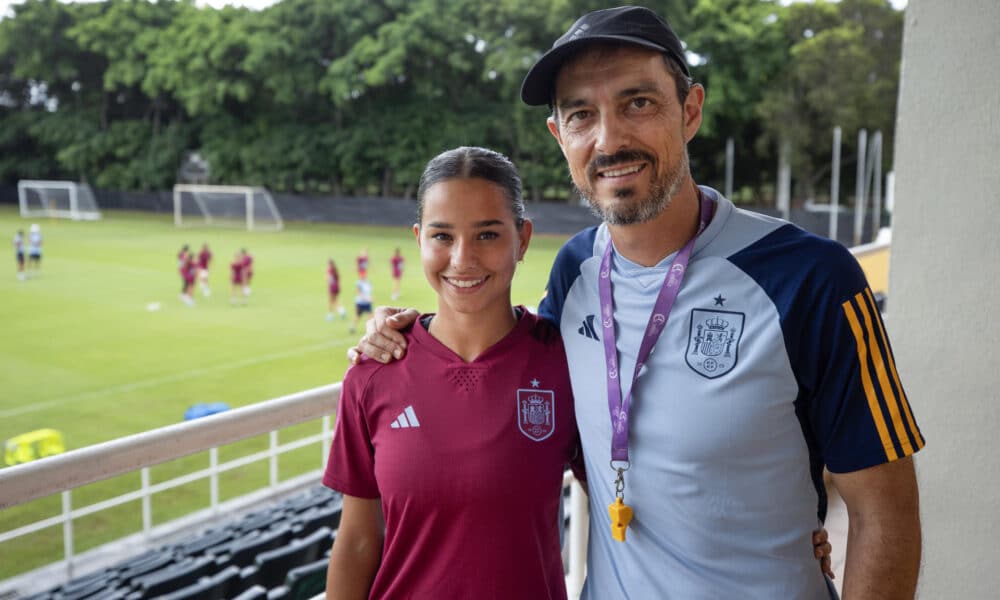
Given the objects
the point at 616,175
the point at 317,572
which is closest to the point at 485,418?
the point at 616,175

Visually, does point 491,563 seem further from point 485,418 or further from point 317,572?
point 317,572

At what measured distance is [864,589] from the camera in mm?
1364

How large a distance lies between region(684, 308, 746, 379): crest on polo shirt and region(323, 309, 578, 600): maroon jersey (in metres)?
0.27

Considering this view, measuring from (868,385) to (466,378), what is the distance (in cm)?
66

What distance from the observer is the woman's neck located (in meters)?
1.58

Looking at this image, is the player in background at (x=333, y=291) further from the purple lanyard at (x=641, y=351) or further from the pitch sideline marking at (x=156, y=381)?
the purple lanyard at (x=641, y=351)

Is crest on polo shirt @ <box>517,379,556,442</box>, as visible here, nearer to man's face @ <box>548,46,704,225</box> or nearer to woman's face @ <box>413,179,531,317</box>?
woman's face @ <box>413,179,531,317</box>

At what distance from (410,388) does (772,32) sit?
3124 cm

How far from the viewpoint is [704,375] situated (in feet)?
4.56

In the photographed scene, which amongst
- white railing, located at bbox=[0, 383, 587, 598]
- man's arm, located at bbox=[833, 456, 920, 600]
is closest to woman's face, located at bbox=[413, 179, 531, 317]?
white railing, located at bbox=[0, 383, 587, 598]

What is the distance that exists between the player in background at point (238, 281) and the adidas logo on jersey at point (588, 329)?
17206 millimetres

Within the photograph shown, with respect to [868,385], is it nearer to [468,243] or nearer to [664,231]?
[664,231]

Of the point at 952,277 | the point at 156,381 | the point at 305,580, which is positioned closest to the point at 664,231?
the point at 952,277

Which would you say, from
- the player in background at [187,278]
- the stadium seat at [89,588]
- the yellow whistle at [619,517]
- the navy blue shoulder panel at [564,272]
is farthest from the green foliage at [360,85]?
the yellow whistle at [619,517]
